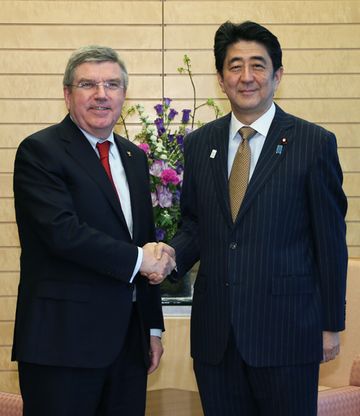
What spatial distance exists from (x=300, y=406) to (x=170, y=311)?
4.72 feet

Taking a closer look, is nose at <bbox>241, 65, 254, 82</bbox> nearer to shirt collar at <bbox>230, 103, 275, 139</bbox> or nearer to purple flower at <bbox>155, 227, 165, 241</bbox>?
shirt collar at <bbox>230, 103, 275, 139</bbox>

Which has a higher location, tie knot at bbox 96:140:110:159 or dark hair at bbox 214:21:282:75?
dark hair at bbox 214:21:282:75

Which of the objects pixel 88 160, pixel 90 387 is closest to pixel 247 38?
pixel 88 160

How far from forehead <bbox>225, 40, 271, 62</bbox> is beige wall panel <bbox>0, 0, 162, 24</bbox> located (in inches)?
81.8

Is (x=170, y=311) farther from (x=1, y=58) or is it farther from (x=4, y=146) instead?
(x=1, y=58)

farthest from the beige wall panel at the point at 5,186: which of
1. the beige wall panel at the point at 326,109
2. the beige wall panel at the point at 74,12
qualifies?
the beige wall panel at the point at 326,109

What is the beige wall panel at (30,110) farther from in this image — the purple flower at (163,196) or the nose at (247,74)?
the nose at (247,74)

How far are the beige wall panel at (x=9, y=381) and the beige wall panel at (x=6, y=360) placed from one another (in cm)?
3

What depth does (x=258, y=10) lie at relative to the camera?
475cm

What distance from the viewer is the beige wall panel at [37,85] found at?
4.77m

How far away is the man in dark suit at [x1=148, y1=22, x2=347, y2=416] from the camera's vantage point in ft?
8.64

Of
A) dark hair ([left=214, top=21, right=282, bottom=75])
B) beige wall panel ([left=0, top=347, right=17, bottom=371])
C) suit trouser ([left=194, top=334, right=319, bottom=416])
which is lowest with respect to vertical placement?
beige wall panel ([left=0, top=347, right=17, bottom=371])

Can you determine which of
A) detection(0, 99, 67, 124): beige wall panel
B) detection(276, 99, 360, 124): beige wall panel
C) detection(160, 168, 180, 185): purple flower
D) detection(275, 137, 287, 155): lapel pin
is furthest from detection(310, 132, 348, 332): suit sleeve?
detection(0, 99, 67, 124): beige wall panel

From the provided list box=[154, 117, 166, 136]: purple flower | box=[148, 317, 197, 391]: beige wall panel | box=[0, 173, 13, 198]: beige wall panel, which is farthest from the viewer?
box=[0, 173, 13, 198]: beige wall panel
